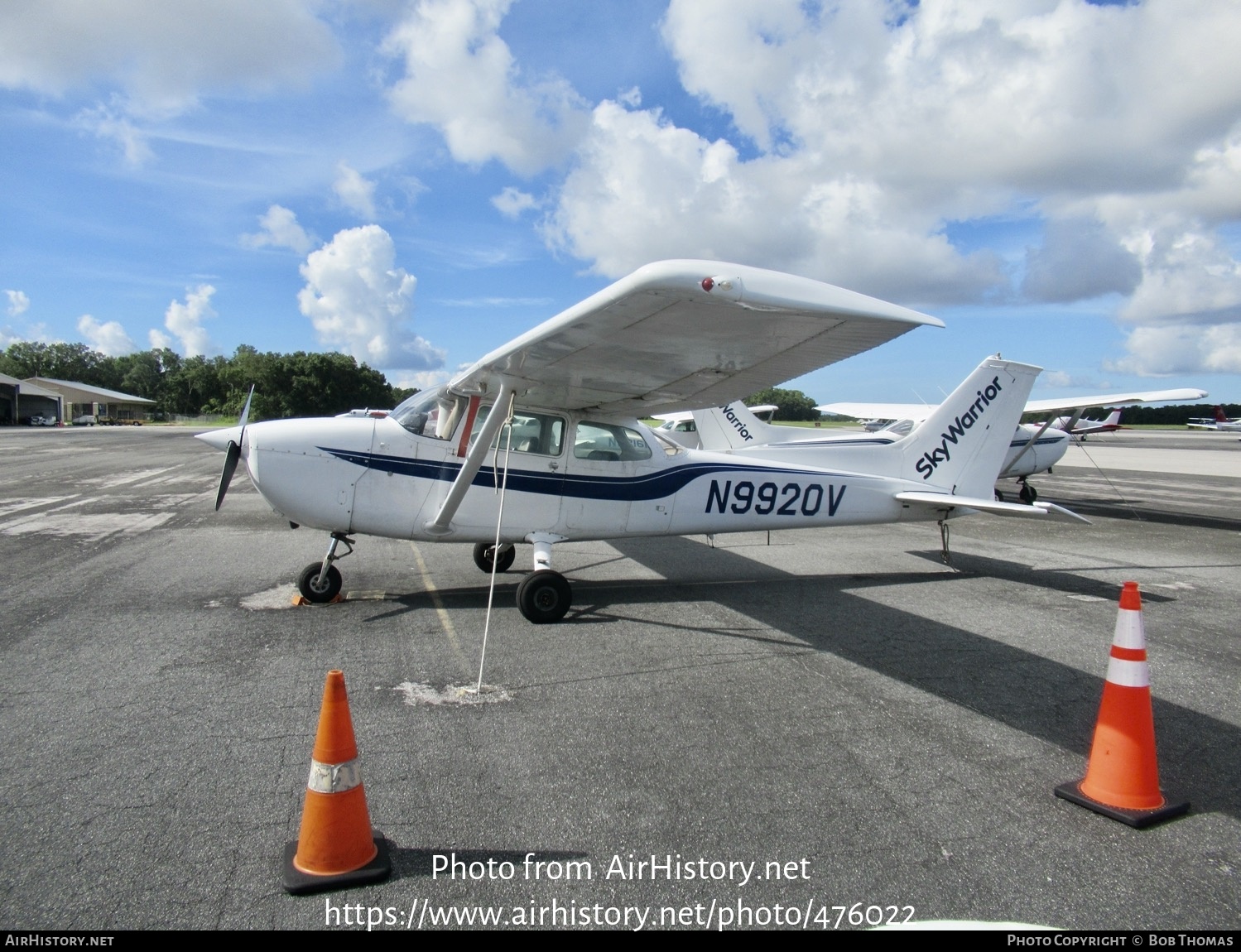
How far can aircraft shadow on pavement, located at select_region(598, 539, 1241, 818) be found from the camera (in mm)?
3732

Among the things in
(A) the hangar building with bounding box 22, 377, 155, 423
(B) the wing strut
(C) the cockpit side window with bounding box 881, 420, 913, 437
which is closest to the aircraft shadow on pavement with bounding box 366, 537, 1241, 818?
(B) the wing strut

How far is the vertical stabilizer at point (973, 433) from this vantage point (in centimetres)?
856

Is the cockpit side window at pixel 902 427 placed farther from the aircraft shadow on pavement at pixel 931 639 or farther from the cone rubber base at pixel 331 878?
the cone rubber base at pixel 331 878

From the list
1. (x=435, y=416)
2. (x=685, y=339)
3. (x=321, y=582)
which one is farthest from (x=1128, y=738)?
(x=321, y=582)

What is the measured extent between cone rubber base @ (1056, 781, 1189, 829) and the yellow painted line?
11.2ft

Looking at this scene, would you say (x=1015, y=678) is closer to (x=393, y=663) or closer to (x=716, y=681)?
(x=716, y=681)

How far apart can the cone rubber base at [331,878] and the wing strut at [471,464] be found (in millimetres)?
3751

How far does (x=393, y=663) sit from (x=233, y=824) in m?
2.07

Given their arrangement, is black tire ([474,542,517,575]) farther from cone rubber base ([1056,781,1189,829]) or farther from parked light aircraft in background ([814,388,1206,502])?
parked light aircraft in background ([814,388,1206,502])

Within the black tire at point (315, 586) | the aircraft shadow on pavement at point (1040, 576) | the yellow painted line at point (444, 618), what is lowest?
the yellow painted line at point (444, 618)

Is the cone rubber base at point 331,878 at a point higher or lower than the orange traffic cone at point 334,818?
lower

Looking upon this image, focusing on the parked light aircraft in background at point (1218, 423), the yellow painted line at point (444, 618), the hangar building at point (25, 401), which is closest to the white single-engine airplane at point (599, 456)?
the yellow painted line at point (444, 618)
